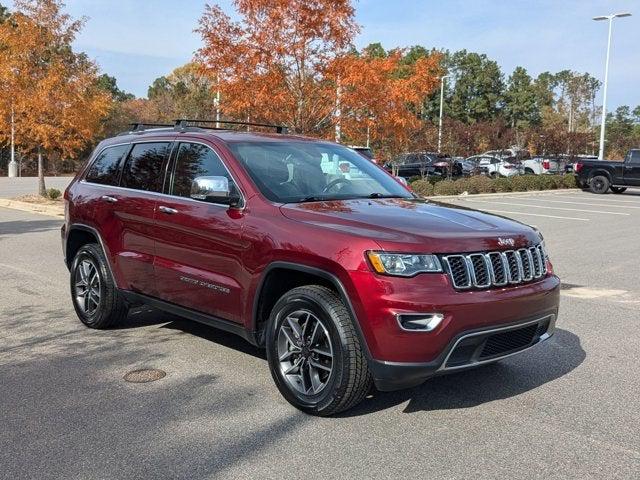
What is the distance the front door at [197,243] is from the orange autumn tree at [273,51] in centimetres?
956

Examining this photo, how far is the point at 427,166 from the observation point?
103 feet

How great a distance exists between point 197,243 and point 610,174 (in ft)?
89.0

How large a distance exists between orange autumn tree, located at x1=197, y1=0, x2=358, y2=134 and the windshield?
371 inches

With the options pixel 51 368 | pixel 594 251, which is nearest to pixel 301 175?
pixel 51 368

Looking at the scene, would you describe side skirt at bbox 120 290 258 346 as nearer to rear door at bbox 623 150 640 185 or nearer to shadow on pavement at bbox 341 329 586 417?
shadow on pavement at bbox 341 329 586 417

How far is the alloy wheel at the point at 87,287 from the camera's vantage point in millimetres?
5996

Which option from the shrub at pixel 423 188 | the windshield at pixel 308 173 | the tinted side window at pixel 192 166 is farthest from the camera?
the shrub at pixel 423 188

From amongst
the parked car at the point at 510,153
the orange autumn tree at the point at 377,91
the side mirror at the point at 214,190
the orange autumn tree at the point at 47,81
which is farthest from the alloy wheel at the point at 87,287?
the parked car at the point at 510,153

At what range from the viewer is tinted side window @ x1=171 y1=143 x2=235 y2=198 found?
4879mm

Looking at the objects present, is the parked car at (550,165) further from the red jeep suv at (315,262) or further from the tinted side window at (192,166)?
the tinted side window at (192,166)

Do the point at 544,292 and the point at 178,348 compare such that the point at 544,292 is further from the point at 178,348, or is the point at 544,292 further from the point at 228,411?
the point at 178,348

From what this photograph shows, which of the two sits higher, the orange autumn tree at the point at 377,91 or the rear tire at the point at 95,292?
the orange autumn tree at the point at 377,91

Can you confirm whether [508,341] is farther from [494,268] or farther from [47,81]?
[47,81]

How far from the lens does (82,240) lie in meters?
6.38
